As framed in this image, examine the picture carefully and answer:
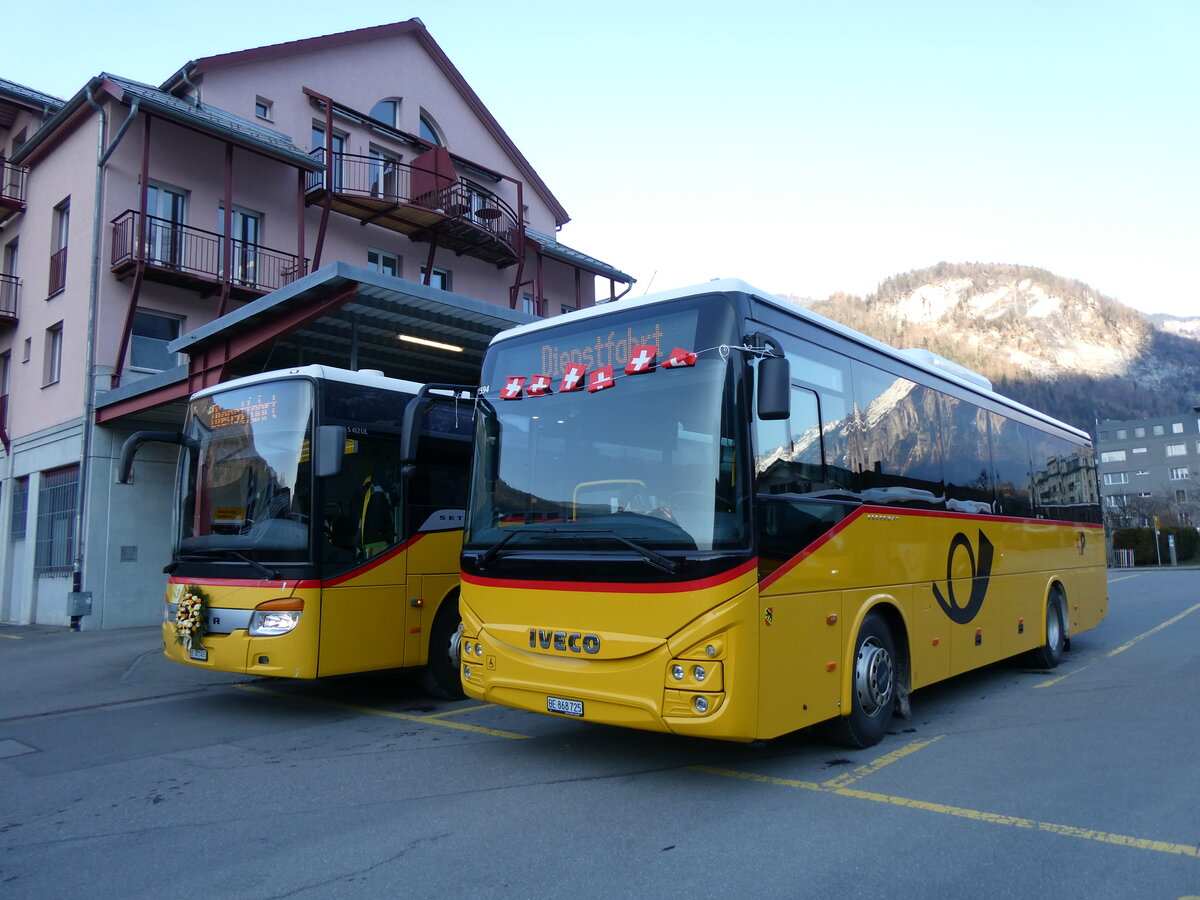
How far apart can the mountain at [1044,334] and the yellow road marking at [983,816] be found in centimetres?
14063

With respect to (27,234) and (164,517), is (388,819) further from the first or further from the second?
(27,234)

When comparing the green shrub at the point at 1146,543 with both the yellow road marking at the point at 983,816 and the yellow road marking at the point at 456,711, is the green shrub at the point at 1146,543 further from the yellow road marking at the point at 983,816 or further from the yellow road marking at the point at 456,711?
the yellow road marking at the point at 983,816

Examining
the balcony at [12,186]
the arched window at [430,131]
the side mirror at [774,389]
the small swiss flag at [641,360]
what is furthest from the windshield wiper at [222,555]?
the arched window at [430,131]

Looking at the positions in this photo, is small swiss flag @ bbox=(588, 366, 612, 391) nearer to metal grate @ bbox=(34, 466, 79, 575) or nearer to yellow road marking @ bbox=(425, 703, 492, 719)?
yellow road marking @ bbox=(425, 703, 492, 719)

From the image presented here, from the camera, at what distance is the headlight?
25.1ft

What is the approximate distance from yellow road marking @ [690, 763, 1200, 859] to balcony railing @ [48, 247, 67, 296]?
65.6 ft

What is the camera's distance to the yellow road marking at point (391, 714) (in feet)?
24.1

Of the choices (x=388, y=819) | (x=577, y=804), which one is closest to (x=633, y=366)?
(x=577, y=804)

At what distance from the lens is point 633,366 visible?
574cm

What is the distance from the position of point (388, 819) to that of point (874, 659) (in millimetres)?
3518

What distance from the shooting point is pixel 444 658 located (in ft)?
29.4

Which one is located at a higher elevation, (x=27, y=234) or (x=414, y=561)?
(x=27, y=234)

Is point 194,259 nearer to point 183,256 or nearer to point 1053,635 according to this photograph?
point 183,256

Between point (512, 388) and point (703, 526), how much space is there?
195 centimetres
